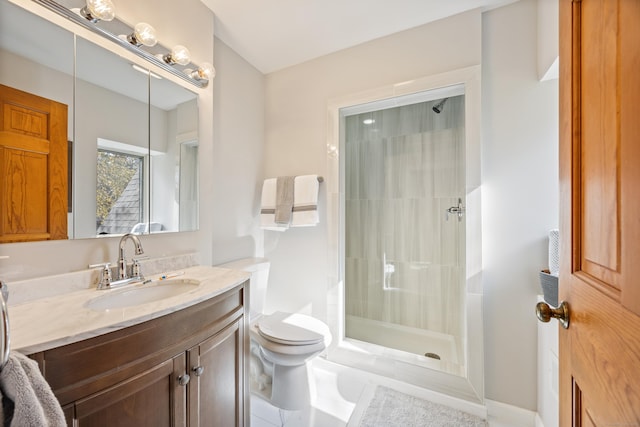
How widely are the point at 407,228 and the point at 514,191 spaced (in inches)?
37.7

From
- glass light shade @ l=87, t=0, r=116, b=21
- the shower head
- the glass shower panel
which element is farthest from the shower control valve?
glass light shade @ l=87, t=0, r=116, b=21

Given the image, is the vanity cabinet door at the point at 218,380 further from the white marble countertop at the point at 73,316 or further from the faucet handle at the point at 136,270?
the faucet handle at the point at 136,270

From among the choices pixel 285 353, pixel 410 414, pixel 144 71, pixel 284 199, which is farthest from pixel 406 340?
pixel 144 71

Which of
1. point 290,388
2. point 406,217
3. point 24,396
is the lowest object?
point 290,388

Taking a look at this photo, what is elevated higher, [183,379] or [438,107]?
[438,107]

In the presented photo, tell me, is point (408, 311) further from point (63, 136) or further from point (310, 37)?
point (63, 136)

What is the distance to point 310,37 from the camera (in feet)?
5.89

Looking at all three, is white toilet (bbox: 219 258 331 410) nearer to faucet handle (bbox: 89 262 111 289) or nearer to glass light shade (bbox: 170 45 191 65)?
faucet handle (bbox: 89 262 111 289)

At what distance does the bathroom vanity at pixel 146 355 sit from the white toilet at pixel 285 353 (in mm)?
295

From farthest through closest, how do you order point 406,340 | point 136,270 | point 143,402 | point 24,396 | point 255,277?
point 406,340 < point 255,277 < point 136,270 < point 143,402 < point 24,396

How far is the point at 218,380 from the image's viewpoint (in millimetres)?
1030

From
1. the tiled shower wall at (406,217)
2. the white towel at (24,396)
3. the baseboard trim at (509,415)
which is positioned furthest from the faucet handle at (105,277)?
the baseboard trim at (509,415)

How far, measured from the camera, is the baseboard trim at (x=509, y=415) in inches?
56.4

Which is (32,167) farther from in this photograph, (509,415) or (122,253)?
(509,415)
